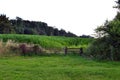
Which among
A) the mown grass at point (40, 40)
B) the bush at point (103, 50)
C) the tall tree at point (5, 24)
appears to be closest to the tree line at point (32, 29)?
the tall tree at point (5, 24)

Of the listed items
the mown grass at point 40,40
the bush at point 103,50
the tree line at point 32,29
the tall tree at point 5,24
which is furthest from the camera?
the tree line at point 32,29

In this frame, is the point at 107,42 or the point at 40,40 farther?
the point at 40,40

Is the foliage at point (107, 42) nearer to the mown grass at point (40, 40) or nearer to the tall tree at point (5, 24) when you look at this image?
the mown grass at point (40, 40)

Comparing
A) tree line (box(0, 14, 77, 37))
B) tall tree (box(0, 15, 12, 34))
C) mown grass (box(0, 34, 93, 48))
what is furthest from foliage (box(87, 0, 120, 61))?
tree line (box(0, 14, 77, 37))

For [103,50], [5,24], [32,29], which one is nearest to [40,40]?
[103,50]

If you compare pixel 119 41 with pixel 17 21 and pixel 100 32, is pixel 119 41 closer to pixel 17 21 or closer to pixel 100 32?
pixel 100 32

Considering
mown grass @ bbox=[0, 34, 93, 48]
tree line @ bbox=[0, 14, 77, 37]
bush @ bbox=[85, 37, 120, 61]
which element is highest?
tree line @ bbox=[0, 14, 77, 37]

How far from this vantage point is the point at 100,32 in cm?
3575

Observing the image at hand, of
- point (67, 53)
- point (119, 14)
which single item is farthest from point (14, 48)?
point (119, 14)

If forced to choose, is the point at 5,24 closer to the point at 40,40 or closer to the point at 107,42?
the point at 40,40

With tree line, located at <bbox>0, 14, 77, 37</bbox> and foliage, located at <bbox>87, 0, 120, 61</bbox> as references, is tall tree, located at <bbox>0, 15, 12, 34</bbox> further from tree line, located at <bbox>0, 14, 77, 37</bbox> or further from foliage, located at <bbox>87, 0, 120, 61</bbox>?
foliage, located at <bbox>87, 0, 120, 61</bbox>

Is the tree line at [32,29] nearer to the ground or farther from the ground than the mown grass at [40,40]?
farther from the ground

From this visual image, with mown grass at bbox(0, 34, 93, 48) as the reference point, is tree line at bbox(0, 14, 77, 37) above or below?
above

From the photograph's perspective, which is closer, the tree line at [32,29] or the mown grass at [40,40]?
the mown grass at [40,40]
